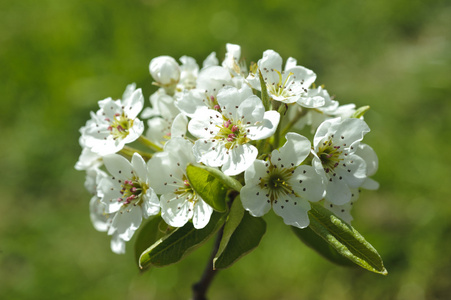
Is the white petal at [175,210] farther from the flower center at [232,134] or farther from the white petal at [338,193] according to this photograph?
the white petal at [338,193]

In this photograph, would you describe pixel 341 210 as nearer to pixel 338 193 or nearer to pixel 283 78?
pixel 338 193

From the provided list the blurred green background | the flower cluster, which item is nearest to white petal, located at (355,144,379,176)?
the flower cluster

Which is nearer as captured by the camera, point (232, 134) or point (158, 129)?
point (232, 134)

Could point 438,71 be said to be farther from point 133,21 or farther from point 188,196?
point 188,196

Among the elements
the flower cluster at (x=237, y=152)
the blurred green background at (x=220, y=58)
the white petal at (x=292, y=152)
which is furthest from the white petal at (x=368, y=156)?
the blurred green background at (x=220, y=58)

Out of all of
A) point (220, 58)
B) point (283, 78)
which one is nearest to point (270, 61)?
point (283, 78)

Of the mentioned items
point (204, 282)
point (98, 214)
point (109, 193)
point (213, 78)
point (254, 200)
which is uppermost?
point (213, 78)
